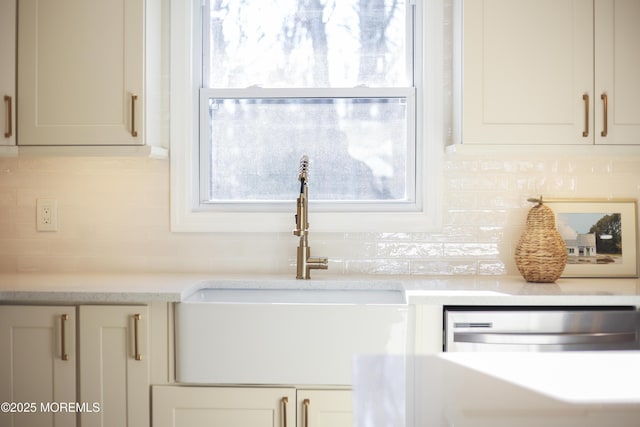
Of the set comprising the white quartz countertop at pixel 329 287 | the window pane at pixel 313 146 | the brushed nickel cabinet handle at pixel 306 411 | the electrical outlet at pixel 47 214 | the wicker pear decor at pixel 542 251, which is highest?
the window pane at pixel 313 146

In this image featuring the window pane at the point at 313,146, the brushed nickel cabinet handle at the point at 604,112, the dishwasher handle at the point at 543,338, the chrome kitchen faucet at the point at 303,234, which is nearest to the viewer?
the dishwasher handle at the point at 543,338

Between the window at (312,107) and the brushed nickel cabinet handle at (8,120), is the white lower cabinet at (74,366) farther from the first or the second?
the window at (312,107)

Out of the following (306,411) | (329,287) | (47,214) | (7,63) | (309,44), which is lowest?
(306,411)

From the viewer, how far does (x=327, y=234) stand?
9.16 ft

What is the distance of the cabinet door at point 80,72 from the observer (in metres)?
2.46

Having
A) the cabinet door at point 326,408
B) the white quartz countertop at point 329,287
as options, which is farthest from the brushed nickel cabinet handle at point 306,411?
the white quartz countertop at point 329,287

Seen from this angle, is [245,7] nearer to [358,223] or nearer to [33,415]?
[358,223]

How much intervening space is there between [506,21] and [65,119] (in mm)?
1700

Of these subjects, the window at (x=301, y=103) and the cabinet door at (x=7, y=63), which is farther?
the window at (x=301, y=103)

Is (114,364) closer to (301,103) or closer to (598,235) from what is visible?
(301,103)

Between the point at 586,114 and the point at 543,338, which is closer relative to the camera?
the point at 543,338

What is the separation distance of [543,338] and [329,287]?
82cm

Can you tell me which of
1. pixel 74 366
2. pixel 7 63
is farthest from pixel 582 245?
pixel 7 63

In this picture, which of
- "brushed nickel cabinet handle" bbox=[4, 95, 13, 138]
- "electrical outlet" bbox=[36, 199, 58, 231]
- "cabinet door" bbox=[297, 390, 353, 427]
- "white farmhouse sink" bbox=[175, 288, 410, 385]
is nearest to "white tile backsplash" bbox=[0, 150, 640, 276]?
"electrical outlet" bbox=[36, 199, 58, 231]
